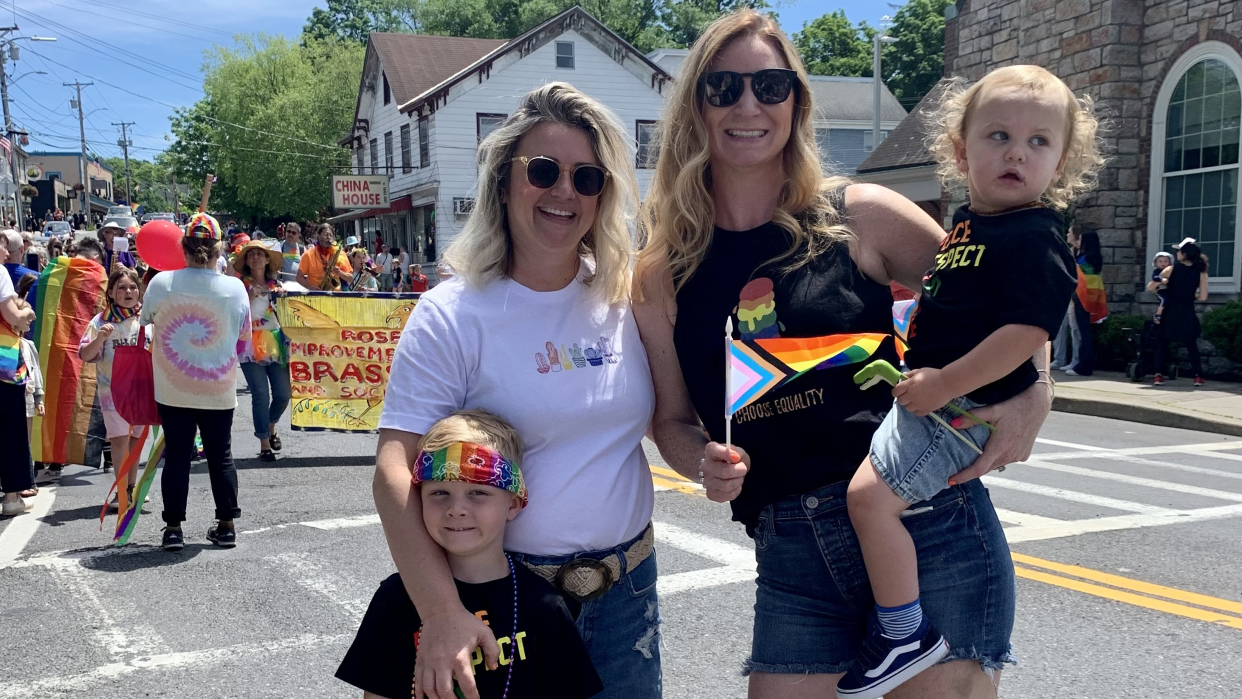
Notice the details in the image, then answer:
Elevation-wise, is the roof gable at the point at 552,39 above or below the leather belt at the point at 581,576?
above

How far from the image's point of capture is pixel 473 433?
2.05 meters

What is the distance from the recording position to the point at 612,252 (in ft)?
7.91

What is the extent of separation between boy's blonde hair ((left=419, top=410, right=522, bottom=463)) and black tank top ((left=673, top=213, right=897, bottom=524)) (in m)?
0.50

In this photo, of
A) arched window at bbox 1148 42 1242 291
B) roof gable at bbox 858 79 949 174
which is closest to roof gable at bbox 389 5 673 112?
roof gable at bbox 858 79 949 174

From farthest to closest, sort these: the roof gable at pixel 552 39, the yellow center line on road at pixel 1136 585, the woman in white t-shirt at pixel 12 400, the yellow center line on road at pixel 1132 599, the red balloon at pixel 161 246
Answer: the roof gable at pixel 552 39 < the woman in white t-shirt at pixel 12 400 < the red balloon at pixel 161 246 < the yellow center line on road at pixel 1136 585 < the yellow center line on road at pixel 1132 599

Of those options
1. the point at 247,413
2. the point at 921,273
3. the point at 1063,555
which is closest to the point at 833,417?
the point at 921,273

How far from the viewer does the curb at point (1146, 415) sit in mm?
10711

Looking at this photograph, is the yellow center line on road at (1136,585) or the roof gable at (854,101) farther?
the roof gable at (854,101)

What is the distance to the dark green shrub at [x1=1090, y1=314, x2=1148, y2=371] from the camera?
47.8 ft

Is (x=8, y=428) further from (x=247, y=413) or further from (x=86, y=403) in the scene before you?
(x=247, y=413)

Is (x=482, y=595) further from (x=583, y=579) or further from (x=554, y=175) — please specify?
(x=554, y=175)

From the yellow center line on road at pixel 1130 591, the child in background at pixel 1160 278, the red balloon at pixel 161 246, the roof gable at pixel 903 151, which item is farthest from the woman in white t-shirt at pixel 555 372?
the roof gable at pixel 903 151

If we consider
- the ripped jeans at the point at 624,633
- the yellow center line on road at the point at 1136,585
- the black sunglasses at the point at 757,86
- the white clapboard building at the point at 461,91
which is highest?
the white clapboard building at the point at 461,91

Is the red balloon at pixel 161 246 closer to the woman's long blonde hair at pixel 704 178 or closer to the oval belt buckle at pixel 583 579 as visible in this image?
the woman's long blonde hair at pixel 704 178
